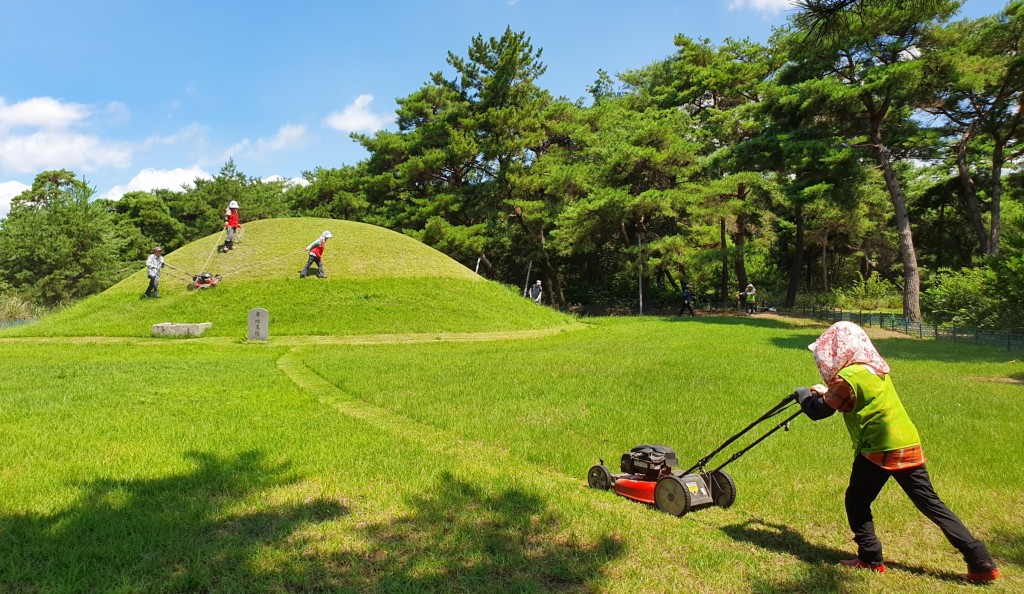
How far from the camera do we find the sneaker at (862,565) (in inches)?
154

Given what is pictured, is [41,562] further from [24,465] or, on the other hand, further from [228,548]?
[24,465]

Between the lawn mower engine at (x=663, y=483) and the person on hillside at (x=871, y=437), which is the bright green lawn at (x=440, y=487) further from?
the person on hillside at (x=871, y=437)

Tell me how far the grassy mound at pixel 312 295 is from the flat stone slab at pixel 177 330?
1.82 ft

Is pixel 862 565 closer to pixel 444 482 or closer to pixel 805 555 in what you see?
pixel 805 555

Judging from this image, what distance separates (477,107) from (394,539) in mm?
36963

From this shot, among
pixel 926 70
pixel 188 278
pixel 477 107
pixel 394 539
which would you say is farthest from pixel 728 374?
pixel 477 107

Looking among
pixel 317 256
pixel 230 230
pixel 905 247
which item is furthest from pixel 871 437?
pixel 230 230

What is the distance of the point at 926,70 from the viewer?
23250mm

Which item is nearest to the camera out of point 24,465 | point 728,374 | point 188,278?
point 24,465

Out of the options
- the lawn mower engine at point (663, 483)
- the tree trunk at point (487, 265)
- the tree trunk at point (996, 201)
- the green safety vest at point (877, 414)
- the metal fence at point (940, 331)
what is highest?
the tree trunk at point (996, 201)

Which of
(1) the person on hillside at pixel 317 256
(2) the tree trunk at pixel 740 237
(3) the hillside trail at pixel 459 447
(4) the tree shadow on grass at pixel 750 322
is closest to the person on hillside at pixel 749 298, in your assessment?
(2) the tree trunk at pixel 740 237

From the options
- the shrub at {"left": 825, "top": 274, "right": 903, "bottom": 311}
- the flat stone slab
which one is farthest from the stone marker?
the shrub at {"left": 825, "top": 274, "right": 903, "bottom": 311}

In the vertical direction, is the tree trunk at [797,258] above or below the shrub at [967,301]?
above

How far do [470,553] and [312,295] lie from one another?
2129 cm
